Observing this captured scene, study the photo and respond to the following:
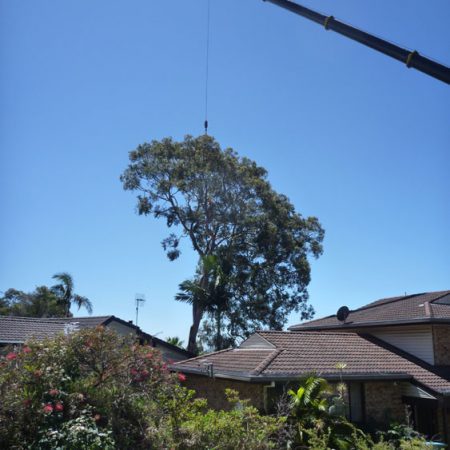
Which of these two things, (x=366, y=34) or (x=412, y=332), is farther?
(x=412, y=332)

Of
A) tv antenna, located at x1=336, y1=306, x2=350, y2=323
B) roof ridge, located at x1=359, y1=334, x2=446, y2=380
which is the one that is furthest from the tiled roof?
roof ridge, located at x1=359, y1=334, x2=446, y2=380

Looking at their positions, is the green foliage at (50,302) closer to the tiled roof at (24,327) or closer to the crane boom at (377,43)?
the tiled roof at (24,327)

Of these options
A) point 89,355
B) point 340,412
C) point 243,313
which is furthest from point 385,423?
point 243,313

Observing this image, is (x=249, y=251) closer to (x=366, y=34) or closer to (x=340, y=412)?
(x=340, y=412)

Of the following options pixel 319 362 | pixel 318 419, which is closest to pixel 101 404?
pixel 318 419

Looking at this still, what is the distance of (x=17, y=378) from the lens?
22.8 ft

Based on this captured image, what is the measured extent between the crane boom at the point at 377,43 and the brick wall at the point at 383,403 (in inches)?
435

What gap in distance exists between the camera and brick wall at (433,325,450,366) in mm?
18442

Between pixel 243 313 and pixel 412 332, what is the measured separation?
16516mm

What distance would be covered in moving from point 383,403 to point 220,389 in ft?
18.0

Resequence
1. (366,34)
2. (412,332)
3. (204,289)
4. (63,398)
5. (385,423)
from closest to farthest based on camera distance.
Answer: (63,398) < (366,34) < (385,423) < (412,332) < (204,289)

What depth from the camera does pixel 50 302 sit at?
1761 inches

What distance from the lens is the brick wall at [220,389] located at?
48.5ft

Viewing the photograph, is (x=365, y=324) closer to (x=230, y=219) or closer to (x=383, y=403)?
(x=383, y=403)
